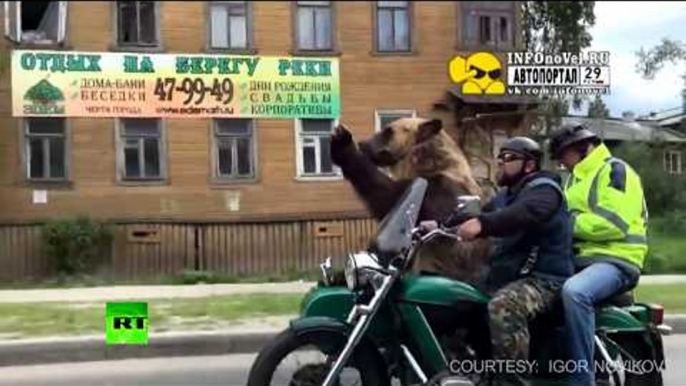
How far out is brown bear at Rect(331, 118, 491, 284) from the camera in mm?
7211

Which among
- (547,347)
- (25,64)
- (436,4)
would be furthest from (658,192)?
(25,64)

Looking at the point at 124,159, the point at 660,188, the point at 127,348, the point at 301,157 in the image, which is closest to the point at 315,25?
the point at 301,157

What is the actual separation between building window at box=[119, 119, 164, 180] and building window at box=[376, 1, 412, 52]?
5.63 m

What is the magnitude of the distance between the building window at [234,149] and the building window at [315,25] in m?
2.38

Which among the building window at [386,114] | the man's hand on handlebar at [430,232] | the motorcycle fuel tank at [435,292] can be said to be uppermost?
the building window at [386,114]

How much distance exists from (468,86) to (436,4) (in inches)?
85.6

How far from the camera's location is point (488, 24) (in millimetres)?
23422

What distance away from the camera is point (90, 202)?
74.4 ft

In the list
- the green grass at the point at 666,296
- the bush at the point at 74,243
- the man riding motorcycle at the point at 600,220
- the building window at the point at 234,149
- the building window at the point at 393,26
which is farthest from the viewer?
the building window at the point at 393,26

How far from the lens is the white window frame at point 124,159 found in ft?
75.3

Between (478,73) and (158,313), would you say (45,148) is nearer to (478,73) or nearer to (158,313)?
(478,73)

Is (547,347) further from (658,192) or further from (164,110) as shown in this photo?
(164,110)

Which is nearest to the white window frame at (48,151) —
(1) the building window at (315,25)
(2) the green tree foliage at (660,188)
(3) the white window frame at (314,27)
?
(3) the white window frame at (314,27)

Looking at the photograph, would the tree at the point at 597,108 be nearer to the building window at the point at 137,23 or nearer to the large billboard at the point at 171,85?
the large billboard at the point at 171,85
